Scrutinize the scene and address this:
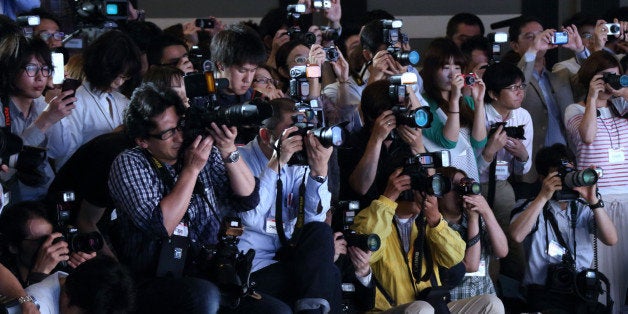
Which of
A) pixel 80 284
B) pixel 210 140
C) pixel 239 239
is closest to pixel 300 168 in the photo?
pixel 239 239

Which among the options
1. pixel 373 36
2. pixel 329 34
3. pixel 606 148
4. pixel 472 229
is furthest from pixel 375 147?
pixel 606 148

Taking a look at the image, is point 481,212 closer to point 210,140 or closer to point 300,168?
point 300,168

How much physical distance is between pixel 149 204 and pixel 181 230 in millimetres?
193

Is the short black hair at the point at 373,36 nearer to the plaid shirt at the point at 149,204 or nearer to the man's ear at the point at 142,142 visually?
the plaid shirt at the point at 149,204

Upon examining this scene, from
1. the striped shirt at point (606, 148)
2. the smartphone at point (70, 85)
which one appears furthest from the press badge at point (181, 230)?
the striped shirt at point (606, 148)

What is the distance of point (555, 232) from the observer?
5.90 meters

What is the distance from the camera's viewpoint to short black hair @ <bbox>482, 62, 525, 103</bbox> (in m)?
6.25

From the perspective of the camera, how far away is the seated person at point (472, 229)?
546cm

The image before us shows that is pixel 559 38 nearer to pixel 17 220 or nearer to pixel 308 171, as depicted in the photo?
pixel 308 171

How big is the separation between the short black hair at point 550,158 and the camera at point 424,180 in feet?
3.27

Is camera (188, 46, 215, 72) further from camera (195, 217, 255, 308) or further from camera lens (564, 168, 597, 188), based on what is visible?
camera lens (564, 168, 597, 188)

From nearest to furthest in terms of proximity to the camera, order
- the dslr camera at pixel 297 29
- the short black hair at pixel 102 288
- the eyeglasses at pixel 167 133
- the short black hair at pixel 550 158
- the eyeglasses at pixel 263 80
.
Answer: the short black hair at pixel 102 288 < the eyeglasses at pixel 167 133 < the eyeglasses at pixel 263 80 < the short black hair at pixel 550 158 < the dslr camera at pixel 297 29

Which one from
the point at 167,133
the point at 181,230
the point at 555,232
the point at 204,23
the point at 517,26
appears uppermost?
the point at 204,23

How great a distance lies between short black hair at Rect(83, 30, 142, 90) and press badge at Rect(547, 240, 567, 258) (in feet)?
7.28
